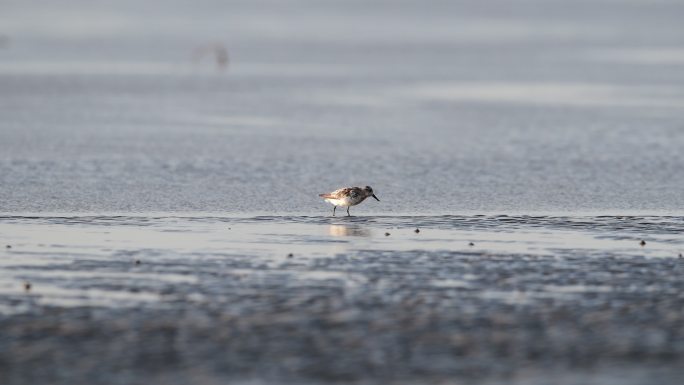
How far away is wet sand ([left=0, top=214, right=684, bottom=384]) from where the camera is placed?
13016 millimetres

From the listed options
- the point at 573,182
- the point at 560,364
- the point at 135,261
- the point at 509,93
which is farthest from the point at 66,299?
the point at 509,93

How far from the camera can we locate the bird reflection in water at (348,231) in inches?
814

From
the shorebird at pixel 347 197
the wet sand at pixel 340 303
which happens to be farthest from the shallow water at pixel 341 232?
the shorebird at pixel 347 197

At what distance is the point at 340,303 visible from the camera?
15.5 meters

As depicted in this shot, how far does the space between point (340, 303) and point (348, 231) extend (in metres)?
5.67

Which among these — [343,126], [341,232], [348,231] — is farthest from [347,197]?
[343,126]

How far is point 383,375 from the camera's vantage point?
503 inches

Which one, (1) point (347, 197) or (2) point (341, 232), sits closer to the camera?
(2) point (341, 232)

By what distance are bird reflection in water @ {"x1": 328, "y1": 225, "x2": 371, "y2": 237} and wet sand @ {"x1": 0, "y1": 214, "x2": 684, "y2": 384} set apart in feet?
0.14

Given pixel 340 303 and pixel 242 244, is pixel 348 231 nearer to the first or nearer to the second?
pixel 242 244

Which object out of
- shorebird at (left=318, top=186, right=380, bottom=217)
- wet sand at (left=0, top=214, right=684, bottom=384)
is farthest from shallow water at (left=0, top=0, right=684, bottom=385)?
shorebird at (left=318, top=186, right=380, bottom=217)

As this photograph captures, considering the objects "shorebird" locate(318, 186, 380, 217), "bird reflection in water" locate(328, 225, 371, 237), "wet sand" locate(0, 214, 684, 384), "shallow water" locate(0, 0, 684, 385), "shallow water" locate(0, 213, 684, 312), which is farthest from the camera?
"shorebird" locate(318, 186, 380, 217)

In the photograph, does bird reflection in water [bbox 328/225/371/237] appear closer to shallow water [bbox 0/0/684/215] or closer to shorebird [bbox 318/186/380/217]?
shorebird [bbox 318/186/380/217]

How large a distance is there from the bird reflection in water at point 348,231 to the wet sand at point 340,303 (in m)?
0.04
